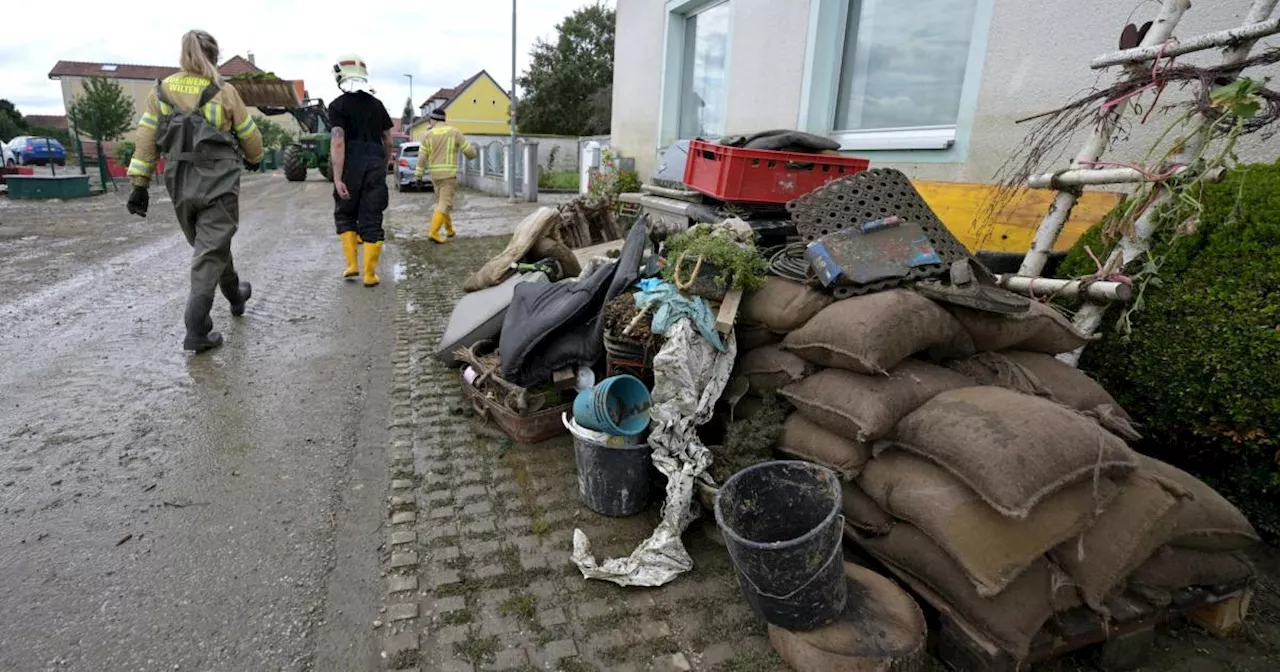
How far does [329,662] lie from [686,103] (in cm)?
861

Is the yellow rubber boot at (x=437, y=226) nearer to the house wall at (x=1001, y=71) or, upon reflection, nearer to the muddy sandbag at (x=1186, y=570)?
the house wall at (x=1001, y=71)

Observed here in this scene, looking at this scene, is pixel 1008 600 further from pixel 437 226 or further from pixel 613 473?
pixel 437 226

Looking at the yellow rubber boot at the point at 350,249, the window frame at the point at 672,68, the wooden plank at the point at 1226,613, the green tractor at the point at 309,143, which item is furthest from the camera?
the green tractor at the point at 309,143

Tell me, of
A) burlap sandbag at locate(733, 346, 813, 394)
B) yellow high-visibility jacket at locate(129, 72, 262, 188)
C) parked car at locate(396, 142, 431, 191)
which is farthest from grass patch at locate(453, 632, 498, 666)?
parked car at locate(396, 142, 431, 191)

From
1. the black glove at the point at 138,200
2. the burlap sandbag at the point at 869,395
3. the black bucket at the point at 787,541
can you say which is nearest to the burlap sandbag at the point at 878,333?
the burlap sandbag at the point at 869,395

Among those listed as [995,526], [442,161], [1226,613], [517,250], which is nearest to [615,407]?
[995,526]

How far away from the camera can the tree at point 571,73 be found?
41.2 m

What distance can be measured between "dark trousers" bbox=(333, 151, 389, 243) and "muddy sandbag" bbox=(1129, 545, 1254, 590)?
596 cm

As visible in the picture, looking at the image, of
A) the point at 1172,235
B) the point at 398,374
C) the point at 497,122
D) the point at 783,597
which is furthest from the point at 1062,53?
the point at 497,122

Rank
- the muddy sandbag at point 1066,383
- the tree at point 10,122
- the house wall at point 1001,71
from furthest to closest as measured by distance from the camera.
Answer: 1. the tree at point 10,122
2. the house wall at point 1001,71
3. the muddy sandbag at point 1066,383

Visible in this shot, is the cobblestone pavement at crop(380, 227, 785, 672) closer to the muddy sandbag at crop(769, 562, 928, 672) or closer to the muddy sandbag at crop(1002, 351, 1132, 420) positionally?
the muddy sandbag at crop(769, 562, 928, 672)

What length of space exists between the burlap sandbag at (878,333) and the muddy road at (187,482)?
73.8 inches

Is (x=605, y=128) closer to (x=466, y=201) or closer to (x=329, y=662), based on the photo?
(x=466, y=201)

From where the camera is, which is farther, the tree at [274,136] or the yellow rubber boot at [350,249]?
the tree at [274,136]
